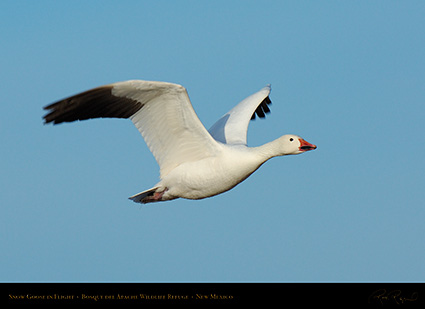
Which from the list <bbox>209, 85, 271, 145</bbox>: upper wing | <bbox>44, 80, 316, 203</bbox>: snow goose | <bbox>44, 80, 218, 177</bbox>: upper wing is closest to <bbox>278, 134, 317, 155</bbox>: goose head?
<bbox>44, 80, 316, 203</bbox>: snow goose

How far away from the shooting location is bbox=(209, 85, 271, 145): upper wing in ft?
41.8

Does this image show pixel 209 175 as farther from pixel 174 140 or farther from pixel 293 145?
pixel 293 145

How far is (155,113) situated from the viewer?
36.2 ft

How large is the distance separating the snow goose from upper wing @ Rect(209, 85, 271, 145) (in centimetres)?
61

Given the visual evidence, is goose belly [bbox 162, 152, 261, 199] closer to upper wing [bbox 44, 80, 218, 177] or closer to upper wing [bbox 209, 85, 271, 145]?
upper wing [bbox 44, 80, 218, 177]

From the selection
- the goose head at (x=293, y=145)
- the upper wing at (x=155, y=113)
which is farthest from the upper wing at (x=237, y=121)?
the upper wing at (x=155, y=113)

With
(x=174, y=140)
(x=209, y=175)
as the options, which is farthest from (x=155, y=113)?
(x=209, y=175)

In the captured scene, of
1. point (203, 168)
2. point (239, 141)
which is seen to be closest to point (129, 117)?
point (203, 168)

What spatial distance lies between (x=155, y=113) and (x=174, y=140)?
24.2 inches

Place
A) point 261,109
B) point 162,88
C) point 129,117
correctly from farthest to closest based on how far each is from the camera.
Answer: point 261,109
point 129,117
point 162,88

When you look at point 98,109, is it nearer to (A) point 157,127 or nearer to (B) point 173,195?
(A) point 157,127

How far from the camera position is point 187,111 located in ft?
35.5

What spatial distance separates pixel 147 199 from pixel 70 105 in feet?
7.67

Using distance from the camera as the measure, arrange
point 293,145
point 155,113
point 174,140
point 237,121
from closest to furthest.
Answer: point 155,113
point 174,140
point 293,145
point 237,121
